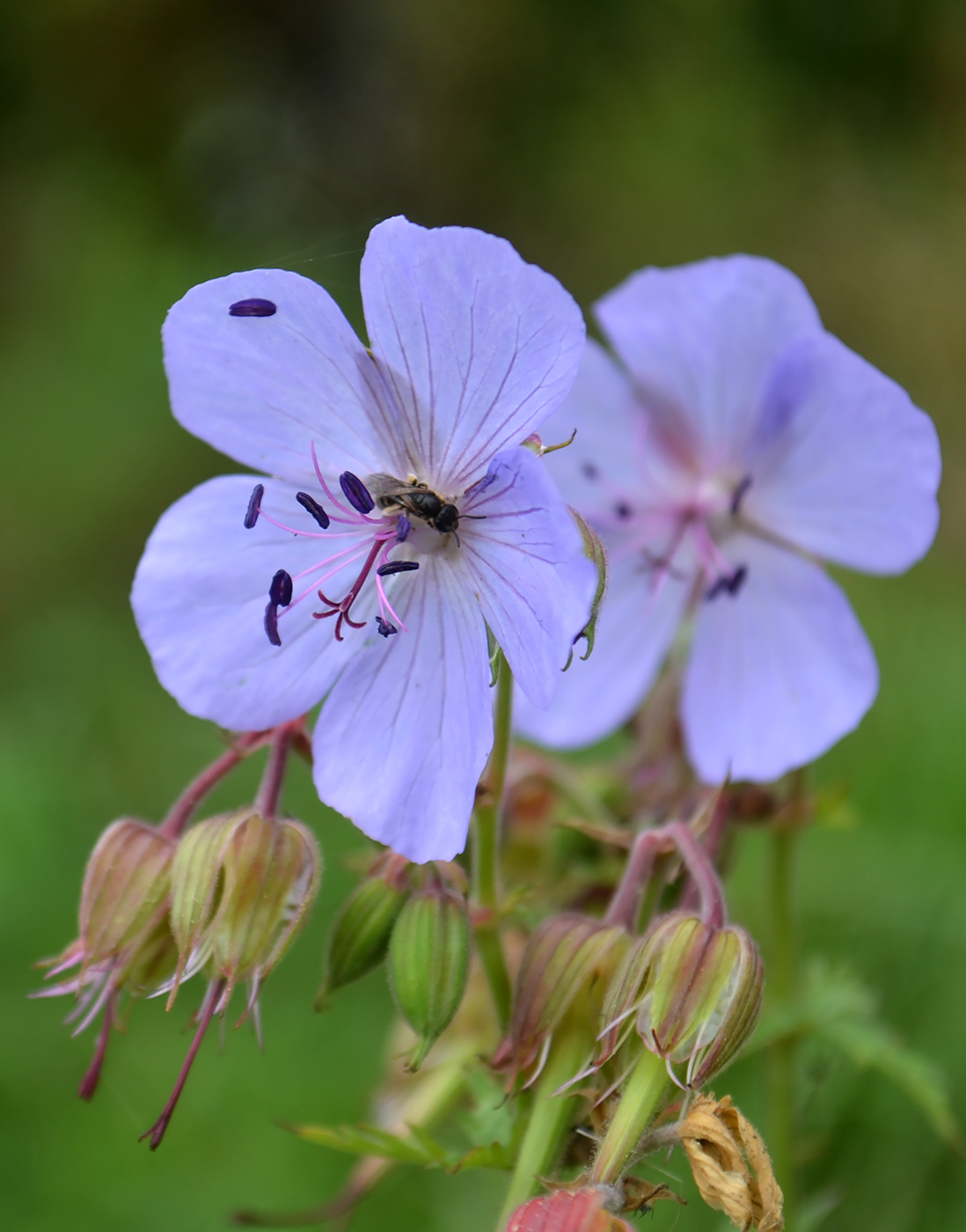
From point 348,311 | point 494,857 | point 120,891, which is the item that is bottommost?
point 120,891

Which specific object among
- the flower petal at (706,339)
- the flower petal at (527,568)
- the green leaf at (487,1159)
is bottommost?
the green leaf at (487,1159)

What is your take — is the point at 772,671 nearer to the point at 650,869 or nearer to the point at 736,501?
the point at 736,501

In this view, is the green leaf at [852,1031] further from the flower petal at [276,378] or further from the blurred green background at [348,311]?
the flower petal at [276,378]

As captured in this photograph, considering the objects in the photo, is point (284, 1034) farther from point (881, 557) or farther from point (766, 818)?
point (881, 557)

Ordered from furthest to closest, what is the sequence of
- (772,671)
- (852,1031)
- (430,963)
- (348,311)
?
(348,311) → (772,671) → (852,1031) → (430,963)

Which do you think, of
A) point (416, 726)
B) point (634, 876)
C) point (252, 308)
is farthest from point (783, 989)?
Result: point (252, 308)

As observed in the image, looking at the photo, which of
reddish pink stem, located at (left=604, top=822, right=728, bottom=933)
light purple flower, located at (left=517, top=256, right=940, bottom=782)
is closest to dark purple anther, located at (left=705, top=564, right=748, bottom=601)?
light purple flower, located at (left=517, top=256, right=940, bottom=782)

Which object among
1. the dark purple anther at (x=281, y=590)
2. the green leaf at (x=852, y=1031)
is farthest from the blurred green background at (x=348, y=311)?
the dark purple anther at (x=281, y=590)

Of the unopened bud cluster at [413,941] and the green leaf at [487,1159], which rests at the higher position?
the unopened bud cluster at [413,941]
